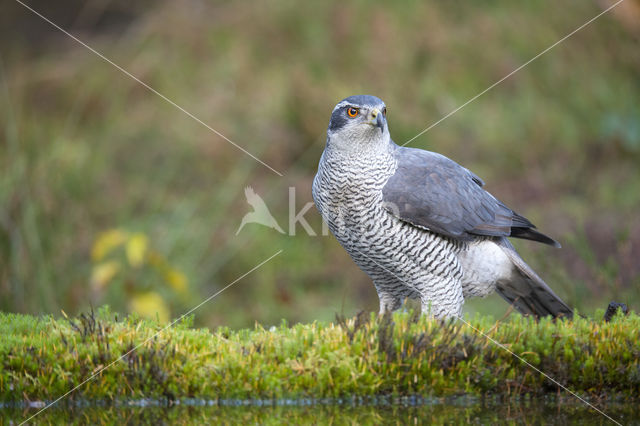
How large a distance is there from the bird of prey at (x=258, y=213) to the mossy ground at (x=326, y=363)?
4.34 meters

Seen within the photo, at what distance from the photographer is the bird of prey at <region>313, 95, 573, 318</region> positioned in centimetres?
404

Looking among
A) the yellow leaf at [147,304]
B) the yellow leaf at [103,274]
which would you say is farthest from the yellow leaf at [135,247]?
the yellow leaf at [147,304]

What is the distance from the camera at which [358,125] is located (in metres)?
4.03

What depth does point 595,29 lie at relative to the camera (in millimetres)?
9227

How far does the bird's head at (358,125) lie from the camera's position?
3.99 meters

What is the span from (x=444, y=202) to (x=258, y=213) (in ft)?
13.4

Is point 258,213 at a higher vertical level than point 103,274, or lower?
higher

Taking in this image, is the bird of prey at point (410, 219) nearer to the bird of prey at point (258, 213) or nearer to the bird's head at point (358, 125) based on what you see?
the bird's head at point (358, 125)

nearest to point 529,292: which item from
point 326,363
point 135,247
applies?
point 326,363

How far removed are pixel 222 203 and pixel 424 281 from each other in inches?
→ 147

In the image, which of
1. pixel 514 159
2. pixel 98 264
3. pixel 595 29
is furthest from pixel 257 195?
pixel 595 29

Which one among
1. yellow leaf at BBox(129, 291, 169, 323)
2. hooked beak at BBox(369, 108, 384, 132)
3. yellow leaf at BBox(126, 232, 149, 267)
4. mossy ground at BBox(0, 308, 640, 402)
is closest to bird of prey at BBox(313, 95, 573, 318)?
hooked beak at BBox(369, 108, 384, 132)

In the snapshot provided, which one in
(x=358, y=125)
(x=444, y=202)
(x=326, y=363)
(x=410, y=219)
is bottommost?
(x=326, y=363)

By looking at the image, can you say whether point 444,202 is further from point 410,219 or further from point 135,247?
point 135,247
